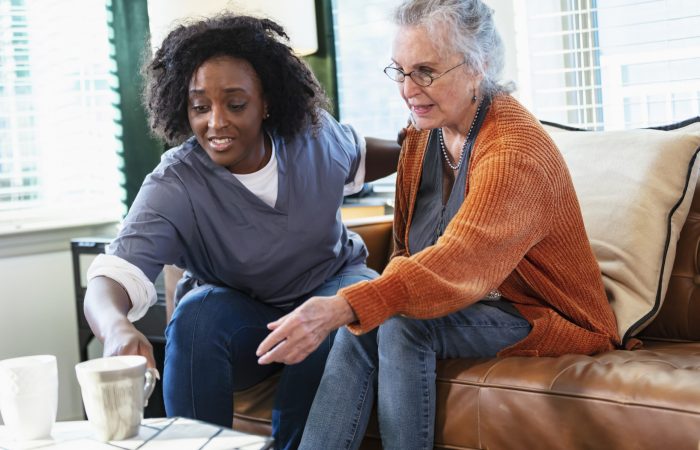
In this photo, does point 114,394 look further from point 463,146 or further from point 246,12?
point 246,12

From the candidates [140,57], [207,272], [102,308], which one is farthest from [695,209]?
[140,57]

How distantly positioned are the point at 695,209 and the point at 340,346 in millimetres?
851

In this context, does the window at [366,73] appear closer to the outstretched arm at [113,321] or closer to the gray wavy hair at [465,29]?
the gray wavy hair at [465,29]

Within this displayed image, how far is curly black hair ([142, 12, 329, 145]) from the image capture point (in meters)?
1.78

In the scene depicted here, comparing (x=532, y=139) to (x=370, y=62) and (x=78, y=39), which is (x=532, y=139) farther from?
(x=78, y=39)

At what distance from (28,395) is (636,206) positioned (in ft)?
3.99

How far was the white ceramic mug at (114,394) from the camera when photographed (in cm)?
107

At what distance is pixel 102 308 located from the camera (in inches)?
56.1

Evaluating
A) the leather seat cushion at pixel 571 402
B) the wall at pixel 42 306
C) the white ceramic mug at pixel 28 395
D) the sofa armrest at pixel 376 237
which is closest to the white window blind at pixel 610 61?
the sofa armrest at pixel 376 237

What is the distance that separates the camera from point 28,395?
3.56 feet

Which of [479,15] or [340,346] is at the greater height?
[479,15]

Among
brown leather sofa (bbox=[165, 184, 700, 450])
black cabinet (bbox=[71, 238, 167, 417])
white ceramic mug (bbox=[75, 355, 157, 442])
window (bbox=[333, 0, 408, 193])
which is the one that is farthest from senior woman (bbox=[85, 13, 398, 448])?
window (bbox=[333, 0, 408, 193])

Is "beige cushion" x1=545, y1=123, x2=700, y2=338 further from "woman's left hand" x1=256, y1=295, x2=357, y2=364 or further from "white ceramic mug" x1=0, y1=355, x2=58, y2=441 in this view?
"white ceramic mug" x1=0, y1=355, x2=58, y2=441

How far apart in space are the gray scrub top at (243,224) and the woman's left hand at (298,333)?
1.38 ft
